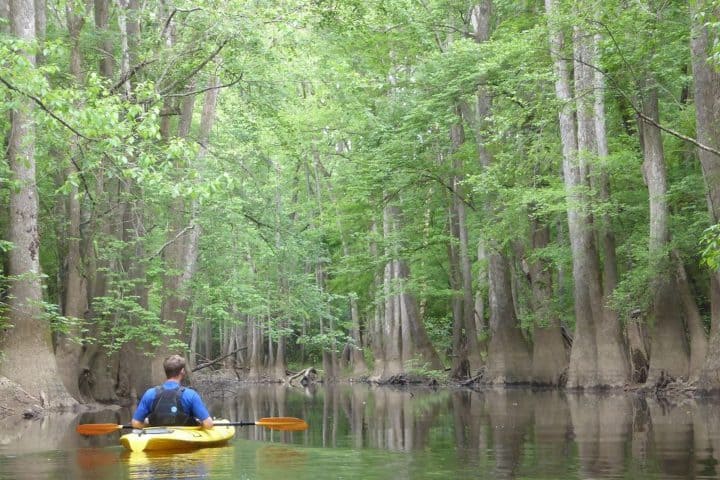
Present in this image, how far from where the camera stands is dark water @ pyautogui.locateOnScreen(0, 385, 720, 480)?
833 cm

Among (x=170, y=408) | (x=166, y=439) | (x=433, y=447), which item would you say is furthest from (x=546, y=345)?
(x=166, y=439)

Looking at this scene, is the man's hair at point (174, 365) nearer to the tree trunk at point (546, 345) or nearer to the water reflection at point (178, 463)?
the water reflection at point (178, 463)

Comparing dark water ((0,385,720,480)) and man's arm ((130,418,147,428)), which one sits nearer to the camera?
dark water ((0,385,720,480))

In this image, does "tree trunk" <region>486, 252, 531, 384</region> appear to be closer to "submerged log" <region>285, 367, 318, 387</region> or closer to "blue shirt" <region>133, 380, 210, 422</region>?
"submerged log" <region>285, 367, 318, 387</region>

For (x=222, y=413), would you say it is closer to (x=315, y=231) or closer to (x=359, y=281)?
(x=359, y=281)

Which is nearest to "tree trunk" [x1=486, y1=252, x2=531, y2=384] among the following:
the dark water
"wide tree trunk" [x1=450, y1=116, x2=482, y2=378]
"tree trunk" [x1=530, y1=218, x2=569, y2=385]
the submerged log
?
"tree trunk" [x1=530, y1=218, x2=569, y2=385]

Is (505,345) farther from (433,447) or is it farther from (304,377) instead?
(433,447)

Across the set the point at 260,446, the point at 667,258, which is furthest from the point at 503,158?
the point at 260,446

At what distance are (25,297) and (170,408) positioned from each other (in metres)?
8.50

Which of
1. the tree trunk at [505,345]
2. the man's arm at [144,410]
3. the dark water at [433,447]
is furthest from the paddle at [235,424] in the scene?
the tree trunk at [505,345]

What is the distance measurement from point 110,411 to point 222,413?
2208 millimetres

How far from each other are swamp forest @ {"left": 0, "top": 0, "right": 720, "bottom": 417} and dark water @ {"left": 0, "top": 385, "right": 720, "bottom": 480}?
7.39 ft

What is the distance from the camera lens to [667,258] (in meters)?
18.9

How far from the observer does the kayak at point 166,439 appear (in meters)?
9.54
